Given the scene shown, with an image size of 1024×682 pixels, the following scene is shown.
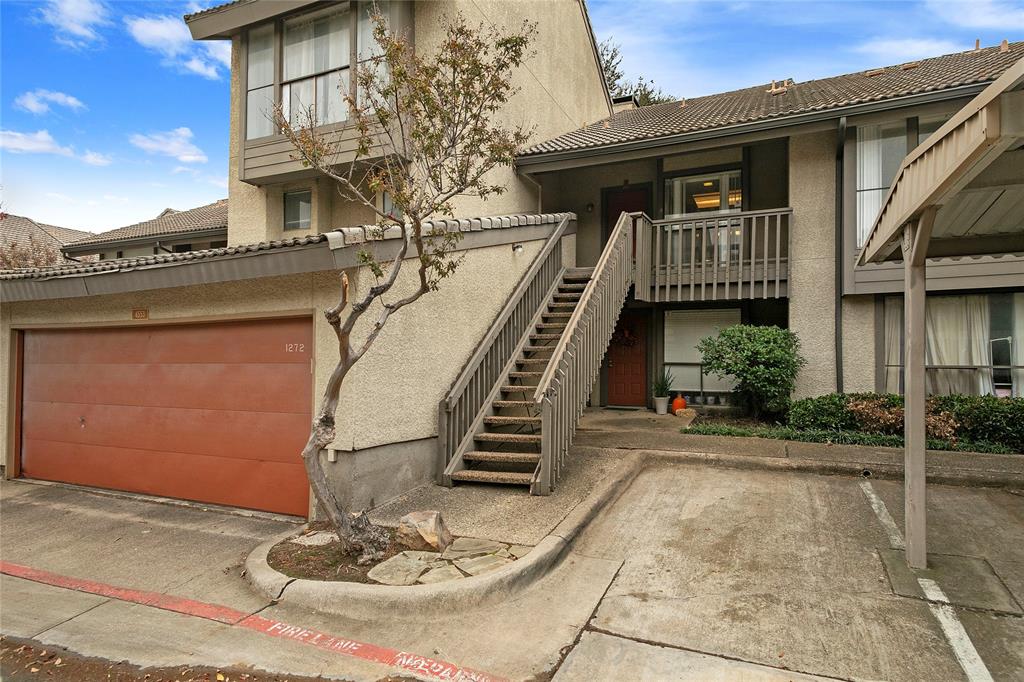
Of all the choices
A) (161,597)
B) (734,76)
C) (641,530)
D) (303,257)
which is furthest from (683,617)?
(734,76)

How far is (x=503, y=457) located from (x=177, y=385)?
4108 millimetres

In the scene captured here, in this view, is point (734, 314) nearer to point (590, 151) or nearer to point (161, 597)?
point (590, 151)

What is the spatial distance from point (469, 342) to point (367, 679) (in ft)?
15.2

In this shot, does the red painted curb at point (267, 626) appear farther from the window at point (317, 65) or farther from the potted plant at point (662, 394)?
the potted plant at point (662, 394)

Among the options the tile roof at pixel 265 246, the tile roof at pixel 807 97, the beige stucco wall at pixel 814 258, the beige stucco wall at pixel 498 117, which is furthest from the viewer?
the beige stucco wall at pixel 498 117

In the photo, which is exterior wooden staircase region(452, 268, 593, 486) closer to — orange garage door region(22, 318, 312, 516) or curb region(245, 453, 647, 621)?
curb region(245, 453, 647, 621)

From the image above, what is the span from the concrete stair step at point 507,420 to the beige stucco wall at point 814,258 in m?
5.44

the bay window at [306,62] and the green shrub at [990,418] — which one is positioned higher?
the bay window at [306,62]

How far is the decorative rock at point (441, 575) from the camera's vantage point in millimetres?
3939

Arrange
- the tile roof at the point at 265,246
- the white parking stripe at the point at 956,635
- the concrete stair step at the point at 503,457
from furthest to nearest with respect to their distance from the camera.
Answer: the concrete stair step at the point at 503,457 → the tile roof at the point at 265,246 → the white parking stripe at the point at 956,635

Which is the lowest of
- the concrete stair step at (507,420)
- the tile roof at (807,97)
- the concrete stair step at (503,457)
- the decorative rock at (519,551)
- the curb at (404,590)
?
the curb at (404,590)

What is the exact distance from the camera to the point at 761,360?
9008 mm

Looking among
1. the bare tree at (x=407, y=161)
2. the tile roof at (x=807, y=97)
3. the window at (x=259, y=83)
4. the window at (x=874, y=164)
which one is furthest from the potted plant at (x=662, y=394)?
the window at (x=259, y=83)

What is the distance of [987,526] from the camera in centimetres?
505
